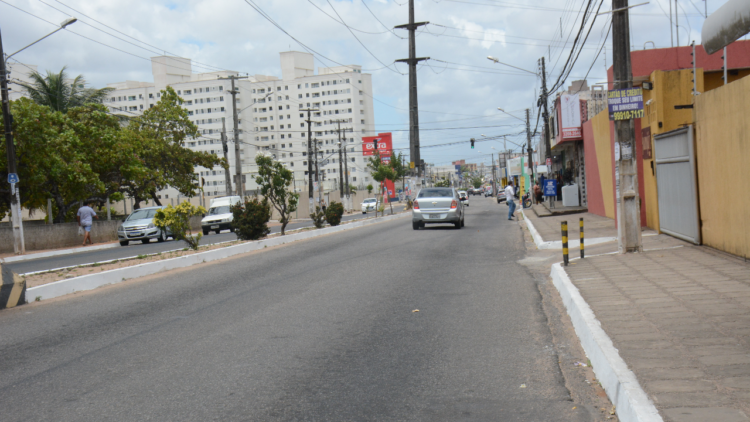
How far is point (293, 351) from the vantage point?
622 cm

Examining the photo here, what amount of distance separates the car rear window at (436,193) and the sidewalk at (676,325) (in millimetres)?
12245

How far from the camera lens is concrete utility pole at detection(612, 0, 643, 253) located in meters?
11.5

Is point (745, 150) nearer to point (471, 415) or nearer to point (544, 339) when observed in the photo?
point (544, 339)

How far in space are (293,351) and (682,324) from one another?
374 cm

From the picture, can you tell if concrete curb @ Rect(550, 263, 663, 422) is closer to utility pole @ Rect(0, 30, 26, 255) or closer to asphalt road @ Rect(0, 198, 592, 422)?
asphalt road @ Rect(0, 198, 592, 422)

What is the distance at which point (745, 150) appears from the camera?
31.0ft

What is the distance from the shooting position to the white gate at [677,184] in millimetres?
12000

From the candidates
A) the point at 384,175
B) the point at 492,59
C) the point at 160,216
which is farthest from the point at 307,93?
the point at 160,216

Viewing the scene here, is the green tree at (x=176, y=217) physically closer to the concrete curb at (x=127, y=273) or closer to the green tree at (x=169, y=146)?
the concrete curb at (x=127, y=273)

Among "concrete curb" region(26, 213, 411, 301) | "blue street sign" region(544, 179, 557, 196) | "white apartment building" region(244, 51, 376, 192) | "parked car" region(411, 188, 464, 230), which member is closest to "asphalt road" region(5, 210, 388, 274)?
"concrete curb" region(26, 213, 411, 301)

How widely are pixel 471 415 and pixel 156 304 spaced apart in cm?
626

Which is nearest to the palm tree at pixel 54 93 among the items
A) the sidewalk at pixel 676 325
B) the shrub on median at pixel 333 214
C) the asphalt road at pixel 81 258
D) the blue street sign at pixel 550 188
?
the asphalt road at pixel 81 258

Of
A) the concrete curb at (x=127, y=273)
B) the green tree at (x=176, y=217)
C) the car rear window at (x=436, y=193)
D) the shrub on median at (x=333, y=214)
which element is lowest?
the concrete curb at (x=127, y=273)

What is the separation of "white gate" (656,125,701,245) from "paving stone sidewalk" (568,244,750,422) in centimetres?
156
